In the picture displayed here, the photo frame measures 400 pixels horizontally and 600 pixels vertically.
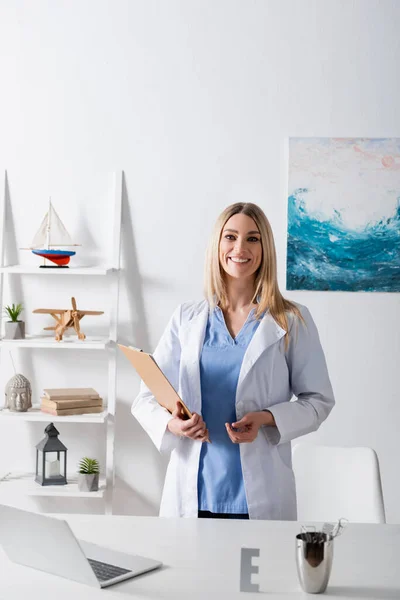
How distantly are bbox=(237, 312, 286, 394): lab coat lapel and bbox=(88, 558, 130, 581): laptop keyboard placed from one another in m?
0.66

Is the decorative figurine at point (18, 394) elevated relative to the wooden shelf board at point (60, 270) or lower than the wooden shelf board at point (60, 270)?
lower

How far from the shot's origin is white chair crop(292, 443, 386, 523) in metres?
2.31

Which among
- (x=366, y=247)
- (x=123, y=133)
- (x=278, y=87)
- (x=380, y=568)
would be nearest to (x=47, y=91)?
(x=123, y=133)

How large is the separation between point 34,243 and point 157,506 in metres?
1.28

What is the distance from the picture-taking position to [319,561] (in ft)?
4.73

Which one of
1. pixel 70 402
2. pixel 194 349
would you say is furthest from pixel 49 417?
pixel 194 349

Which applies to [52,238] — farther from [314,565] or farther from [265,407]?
[314,565]

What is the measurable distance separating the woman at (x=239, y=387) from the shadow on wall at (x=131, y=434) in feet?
3.67

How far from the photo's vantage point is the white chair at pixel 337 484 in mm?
2308

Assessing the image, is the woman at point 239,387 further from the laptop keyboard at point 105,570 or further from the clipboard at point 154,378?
the laptop keyboard at point 105,570

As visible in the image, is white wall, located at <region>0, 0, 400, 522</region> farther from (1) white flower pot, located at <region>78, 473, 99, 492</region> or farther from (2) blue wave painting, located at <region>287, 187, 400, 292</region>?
(1) white flower pot, located at <region>78, 473, 99, 492</region>

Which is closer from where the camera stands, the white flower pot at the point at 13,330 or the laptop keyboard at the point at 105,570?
the laptop keyboard at the point at 105,570

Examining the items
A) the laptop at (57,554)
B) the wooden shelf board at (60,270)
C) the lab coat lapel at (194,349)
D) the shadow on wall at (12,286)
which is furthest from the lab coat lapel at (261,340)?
the shadow on wall at (12,286)

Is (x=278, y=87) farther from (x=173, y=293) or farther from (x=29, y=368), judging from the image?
(x=29, y=368)
